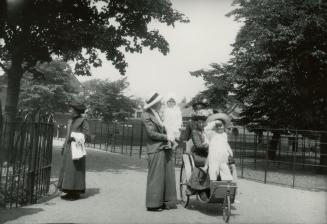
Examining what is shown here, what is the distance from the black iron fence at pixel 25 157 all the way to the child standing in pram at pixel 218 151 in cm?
306

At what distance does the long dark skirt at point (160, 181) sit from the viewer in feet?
25.5

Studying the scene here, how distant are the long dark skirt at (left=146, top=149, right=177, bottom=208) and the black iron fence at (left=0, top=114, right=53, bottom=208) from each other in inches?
84.0

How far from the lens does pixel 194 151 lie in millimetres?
8164

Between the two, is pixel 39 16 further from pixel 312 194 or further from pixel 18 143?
pixel 312 194

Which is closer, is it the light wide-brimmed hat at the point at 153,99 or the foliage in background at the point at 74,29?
the light wide-brimmed hat at the point at 153,99

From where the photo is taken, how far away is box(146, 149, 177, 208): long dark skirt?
779 centimetres

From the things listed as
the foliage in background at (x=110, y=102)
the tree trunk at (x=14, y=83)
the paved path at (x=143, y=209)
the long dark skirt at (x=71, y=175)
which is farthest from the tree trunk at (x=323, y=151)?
the foliage in background at (x=110, y=102)

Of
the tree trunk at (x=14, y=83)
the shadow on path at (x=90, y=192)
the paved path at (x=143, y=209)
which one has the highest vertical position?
the tree trunk at (x=14, y=83)

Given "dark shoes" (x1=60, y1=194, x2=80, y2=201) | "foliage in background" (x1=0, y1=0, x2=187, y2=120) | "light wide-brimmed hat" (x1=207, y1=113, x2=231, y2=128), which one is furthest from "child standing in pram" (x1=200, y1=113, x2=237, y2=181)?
"foliage in background" (x1=0, y1=0, x2=187, y2=120)

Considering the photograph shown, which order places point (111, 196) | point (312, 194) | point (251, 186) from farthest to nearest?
point (251, 186) → point (312, 194) → point (111, 196)

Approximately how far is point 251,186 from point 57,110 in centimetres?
4613

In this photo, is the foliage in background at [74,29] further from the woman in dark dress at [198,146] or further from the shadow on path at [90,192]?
the woman in dark dress at [198,146]

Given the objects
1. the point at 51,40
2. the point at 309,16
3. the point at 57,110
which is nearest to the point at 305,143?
the point at 309,16

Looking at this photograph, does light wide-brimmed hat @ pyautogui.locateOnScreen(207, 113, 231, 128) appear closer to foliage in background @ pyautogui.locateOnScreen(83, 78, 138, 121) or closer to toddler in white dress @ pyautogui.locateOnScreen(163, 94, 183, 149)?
toddler in white dress @ pyautogui.locateOnScreen(163, 94, 183, 149)
